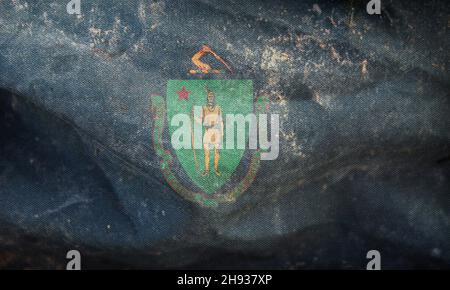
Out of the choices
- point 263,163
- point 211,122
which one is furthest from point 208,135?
point 263,163

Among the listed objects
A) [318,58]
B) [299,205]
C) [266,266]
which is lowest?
[266,266]

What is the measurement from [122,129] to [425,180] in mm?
715

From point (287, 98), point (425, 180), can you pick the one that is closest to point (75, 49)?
point (287, 98)

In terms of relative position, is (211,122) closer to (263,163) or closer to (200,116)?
(200,116)

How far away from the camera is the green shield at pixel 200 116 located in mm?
1520

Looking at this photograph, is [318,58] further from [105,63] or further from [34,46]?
[34,46]

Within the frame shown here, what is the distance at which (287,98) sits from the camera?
59.8 inches

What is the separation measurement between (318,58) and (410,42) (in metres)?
0.21

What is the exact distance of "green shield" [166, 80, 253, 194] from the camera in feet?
4.99

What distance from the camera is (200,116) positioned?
1525 mm

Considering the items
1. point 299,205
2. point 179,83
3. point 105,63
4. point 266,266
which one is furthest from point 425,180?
point 105,63

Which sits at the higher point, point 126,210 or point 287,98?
point 287,98

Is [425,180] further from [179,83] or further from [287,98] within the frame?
[179,83]

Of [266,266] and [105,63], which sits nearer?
[105,63]
